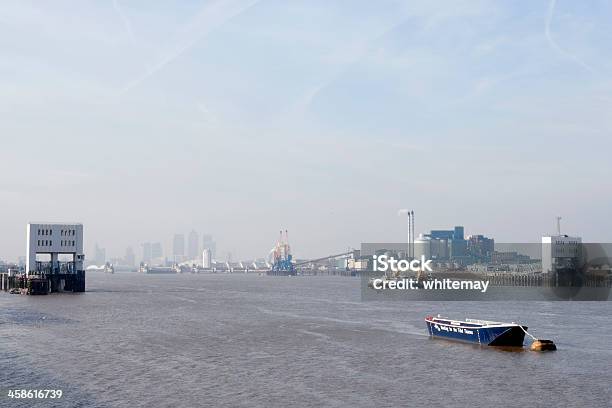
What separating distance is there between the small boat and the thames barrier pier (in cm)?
12005

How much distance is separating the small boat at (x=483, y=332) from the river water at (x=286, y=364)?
2121 mm

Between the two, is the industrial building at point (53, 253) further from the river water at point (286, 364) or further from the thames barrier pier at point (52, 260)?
the river water at point (286, 364)

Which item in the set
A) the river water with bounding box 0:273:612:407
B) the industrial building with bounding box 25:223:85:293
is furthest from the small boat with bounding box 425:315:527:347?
the industrial building with bounding box 25:223:85:293

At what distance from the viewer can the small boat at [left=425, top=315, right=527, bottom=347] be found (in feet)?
259

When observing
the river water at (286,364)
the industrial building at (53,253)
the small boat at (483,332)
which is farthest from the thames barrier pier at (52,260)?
the small boat at (483,332)

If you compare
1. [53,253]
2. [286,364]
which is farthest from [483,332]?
[53,253]

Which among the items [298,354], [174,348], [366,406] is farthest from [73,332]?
[366,406]

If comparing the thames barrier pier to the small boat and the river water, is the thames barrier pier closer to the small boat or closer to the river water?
the river water

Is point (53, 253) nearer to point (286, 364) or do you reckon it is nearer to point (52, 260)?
point (52, 260)

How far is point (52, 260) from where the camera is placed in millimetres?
182250

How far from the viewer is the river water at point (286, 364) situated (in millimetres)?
52406

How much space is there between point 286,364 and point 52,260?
133 meters

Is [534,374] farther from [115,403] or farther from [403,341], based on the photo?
[115,403]

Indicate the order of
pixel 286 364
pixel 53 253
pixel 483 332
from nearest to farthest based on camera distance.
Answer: pixel 286 364
pixel 483 332
pixel 53 253
